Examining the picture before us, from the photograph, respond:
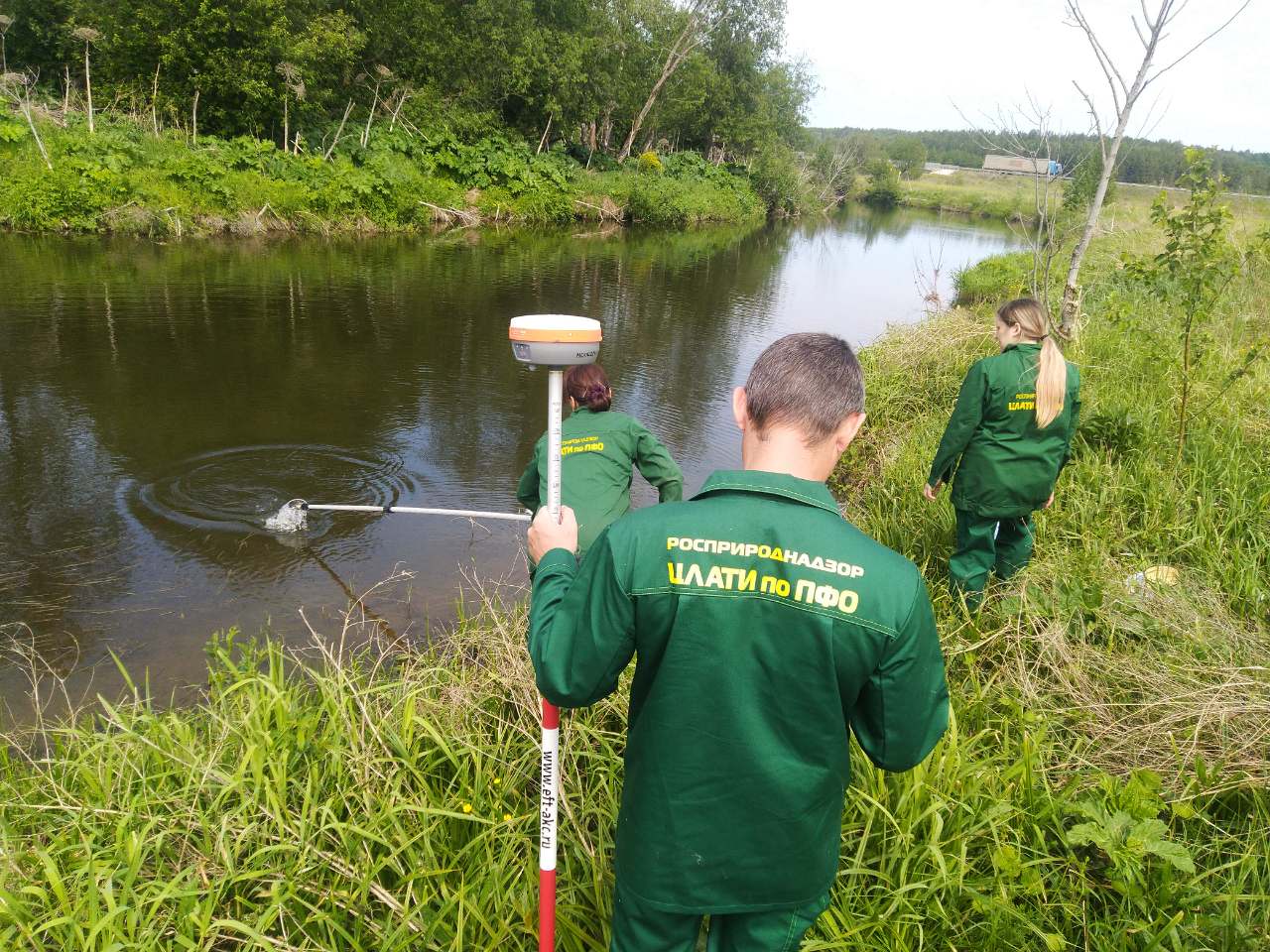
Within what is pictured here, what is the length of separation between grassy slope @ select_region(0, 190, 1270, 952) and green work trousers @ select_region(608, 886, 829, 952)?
1.94 feet

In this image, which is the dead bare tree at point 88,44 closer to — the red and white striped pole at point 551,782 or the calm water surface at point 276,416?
the calm water surface at point 276,416

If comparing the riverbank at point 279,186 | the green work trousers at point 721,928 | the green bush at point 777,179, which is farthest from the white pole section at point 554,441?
the green bush at point 777,179

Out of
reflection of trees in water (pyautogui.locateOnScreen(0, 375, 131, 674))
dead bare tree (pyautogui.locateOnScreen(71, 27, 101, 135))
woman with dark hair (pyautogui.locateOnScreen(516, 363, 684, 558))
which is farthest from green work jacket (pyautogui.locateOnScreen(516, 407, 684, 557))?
dead bare tree (pyautogui.locateOnScreen(71, 27, 101, 135))

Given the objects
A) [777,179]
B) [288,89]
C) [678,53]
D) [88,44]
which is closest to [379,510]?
[288,89]

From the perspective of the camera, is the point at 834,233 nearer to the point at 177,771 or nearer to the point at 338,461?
the point at 338,461

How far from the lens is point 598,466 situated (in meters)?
3.95

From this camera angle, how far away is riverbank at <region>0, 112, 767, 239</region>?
15.7 meters

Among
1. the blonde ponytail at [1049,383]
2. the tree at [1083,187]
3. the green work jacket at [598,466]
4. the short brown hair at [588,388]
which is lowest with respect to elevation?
the green work jacket at [598,466]

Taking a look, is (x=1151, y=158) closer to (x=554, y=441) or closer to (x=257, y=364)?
(x=257, y=364)

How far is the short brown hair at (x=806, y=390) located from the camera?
1576 millimetres

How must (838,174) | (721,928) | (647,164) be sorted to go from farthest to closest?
(838,174) → (647,164) → (721,928)

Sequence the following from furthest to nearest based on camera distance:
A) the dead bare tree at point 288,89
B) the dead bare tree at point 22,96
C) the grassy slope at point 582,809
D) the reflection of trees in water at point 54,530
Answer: the dead bare tree at point 288,89 < the dead bare tree at point 22,96 < the reflection of trees in water at point 54,530 < the grassy slope at point 582,809

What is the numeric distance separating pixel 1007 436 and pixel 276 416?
263 inches

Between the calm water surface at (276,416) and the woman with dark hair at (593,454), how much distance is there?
5.47ft
